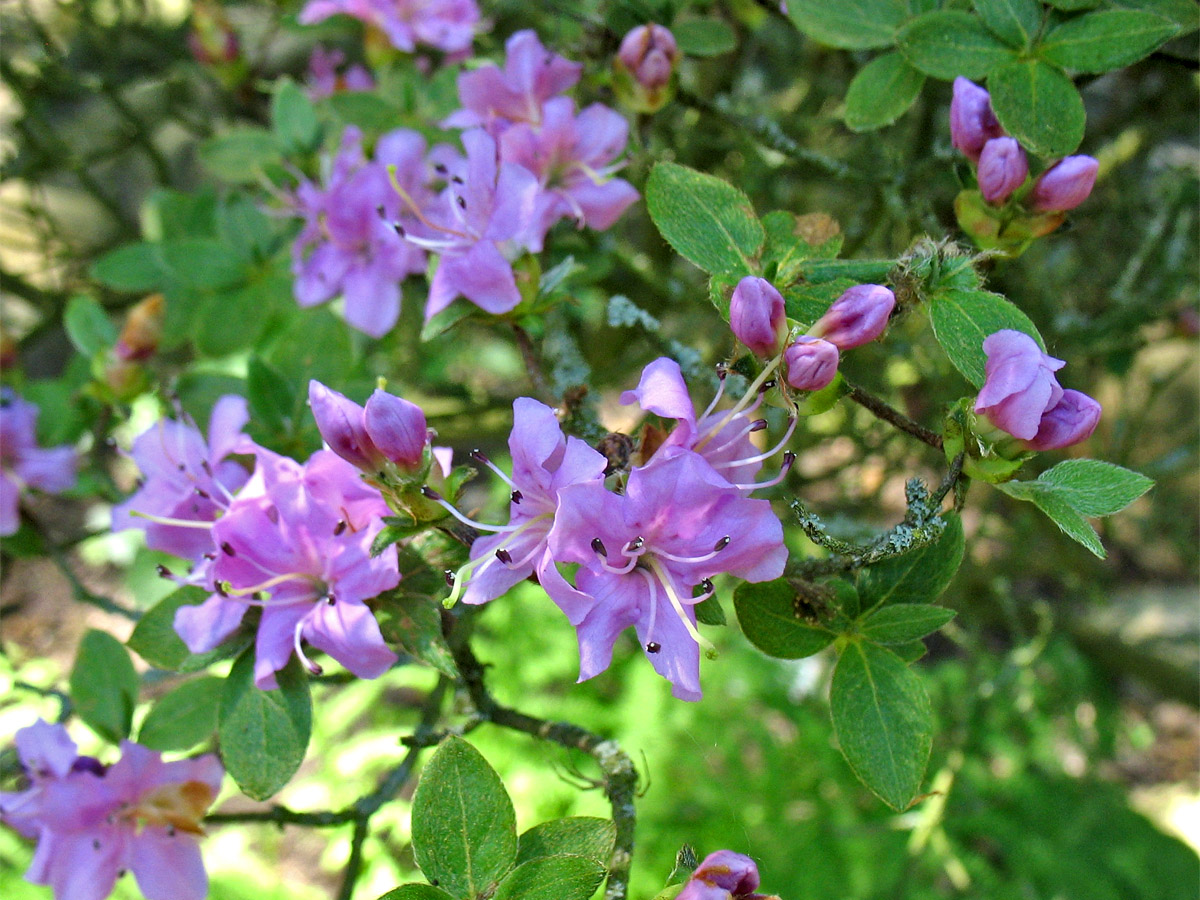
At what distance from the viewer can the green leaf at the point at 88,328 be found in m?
1.62

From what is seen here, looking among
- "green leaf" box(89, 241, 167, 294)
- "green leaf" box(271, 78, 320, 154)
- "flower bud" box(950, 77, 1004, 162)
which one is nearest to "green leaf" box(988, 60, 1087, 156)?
"flower bud" box(950, 77, 1004, 162)

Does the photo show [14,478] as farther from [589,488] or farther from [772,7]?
[772,7]

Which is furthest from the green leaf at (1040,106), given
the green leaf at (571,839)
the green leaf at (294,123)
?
the green leaf at (294,123)

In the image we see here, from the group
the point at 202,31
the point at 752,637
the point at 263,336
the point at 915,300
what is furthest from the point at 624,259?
the point at 202,31

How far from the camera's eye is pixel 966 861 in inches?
103

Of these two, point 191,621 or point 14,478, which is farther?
point 14,478

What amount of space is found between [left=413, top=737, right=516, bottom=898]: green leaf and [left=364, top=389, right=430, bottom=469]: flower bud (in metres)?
0.28

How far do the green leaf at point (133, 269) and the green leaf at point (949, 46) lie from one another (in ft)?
4.37

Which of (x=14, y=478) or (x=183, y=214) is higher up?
(x=183, y=214)

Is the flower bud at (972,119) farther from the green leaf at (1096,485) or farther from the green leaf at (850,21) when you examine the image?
the green leaf at (1096,485)

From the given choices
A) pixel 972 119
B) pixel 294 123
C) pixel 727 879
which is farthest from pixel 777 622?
pixel 294 123

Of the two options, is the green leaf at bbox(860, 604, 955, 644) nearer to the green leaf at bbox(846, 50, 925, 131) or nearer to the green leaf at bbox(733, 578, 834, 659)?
the green leaf at bbox(733, 578, 834, 659)

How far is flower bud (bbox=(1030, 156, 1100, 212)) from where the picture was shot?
1.04 m

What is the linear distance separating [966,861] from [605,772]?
2021 millimetres
